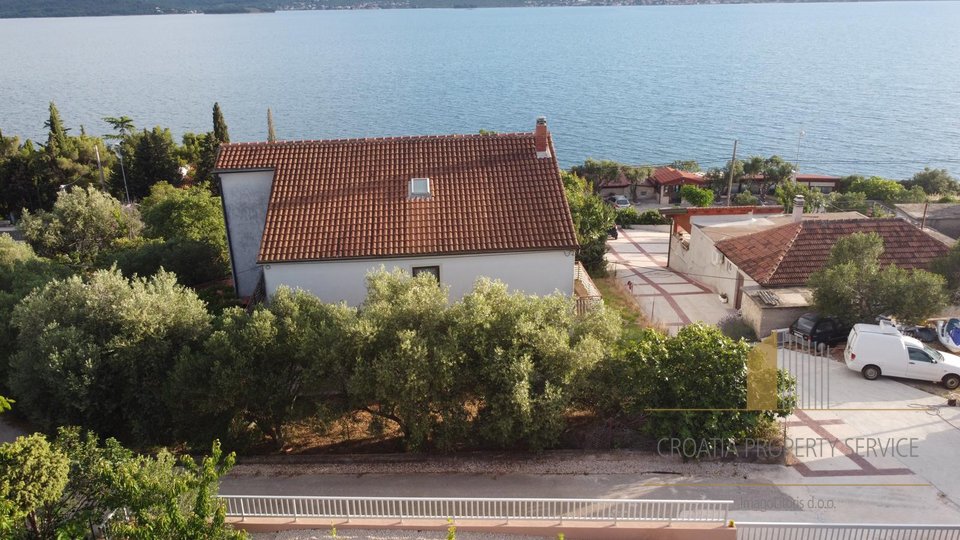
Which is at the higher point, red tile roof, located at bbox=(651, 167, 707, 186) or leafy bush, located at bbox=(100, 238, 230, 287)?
leafy bush, located at bbox=(100, 238, 230, 287)

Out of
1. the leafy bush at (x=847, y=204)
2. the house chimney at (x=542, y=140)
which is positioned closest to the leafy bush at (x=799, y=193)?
the leafy bush at (x=847, y=204)

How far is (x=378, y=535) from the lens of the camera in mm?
13070

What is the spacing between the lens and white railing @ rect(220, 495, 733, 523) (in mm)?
13008

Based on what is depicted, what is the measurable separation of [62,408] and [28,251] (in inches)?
583

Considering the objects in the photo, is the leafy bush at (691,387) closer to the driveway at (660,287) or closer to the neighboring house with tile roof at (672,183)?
the driveway at (660,287)

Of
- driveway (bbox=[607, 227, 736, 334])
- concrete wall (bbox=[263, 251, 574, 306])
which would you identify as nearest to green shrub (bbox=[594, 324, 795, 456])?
concrete wall (bbox=[263, 251, 574, 306])

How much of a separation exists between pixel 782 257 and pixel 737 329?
12.4ft

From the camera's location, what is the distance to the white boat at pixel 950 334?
21.2m

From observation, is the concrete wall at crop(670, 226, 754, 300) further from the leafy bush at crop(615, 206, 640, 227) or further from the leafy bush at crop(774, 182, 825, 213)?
the leafy bush at crop(774, 182, 825, 213)

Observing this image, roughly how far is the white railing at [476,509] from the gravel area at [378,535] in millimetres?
295

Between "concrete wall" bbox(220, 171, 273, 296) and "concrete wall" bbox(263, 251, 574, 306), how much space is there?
344cm

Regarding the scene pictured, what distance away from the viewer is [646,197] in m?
66.6

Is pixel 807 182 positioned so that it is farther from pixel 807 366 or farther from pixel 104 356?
pixel 104 356

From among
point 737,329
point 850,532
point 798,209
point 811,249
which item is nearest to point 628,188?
point 798,209
